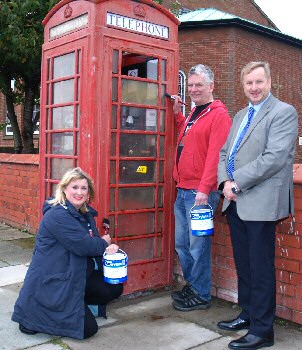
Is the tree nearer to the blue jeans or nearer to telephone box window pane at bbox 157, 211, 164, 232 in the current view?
telephone box window pane at bbox 157, 211, 164, 232

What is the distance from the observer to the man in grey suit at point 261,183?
3217 mm

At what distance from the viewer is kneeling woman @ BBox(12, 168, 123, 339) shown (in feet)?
11.5

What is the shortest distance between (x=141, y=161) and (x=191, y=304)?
4.85 ft

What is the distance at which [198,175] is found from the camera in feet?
13.5

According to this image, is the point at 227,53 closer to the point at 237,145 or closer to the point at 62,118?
the point at 62,118

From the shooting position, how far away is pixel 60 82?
15.1ft

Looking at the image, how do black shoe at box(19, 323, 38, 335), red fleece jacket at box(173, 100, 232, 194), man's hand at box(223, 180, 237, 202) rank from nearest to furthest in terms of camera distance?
man's hand at box(223, 180, 237, 202)
black shoe at box(19, 323, 38, 335)
red fleece jacket at box(173, 100, 232, 194)

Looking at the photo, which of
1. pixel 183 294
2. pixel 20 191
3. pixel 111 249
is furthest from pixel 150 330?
pixel 20 191

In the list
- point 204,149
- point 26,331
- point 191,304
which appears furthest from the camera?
point 191,304

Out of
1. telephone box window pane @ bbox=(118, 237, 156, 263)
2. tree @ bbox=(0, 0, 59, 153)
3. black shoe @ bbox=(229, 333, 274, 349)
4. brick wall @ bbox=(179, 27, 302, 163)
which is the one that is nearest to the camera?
black shoe @ bbox=(229, 333, 274, 349)

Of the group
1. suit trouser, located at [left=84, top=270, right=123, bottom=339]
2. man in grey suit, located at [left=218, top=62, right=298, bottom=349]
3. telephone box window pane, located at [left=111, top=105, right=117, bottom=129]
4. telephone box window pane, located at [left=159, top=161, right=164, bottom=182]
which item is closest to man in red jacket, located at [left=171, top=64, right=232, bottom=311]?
telephone box window pane, located at [left=159, top=161, right=164, bottom=182]

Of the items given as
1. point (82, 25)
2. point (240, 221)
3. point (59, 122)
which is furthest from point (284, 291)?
point (82, 25)

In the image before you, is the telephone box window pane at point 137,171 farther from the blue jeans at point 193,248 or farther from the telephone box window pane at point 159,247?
the telephone box window pane at point 159,247

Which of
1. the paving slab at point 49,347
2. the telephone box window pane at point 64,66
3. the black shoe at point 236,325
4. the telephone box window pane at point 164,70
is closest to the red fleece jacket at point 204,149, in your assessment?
the telephone box window pane at point 164,70
